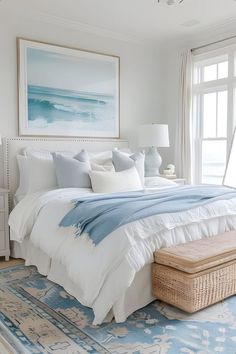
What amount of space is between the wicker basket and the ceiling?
284cm

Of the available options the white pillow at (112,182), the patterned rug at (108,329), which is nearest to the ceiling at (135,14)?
the white pillow at (112,182)

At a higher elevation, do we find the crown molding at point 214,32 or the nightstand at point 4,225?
the crown molding at point 214,32

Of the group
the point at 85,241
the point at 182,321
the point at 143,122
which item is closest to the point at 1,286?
the point at 85,241

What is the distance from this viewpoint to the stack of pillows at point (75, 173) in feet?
11.4

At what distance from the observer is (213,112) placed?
16.2ft

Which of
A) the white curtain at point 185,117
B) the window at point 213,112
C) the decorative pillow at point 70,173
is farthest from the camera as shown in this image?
the white curtain at point 185,117

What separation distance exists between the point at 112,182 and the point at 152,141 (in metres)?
1.45

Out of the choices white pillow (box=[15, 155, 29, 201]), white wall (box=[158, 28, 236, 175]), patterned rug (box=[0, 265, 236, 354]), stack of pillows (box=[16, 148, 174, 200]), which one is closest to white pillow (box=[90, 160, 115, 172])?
stack of pillows (box=[16, 148, 174, 200])

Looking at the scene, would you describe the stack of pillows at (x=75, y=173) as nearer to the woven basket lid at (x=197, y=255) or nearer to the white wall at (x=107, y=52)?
the white wall at (x=107, y=52)

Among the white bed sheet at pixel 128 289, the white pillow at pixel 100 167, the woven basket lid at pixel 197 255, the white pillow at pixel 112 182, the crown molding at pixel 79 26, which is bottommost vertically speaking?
the white bed sheet at pixel 128 289

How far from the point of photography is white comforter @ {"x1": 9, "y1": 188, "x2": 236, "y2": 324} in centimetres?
222

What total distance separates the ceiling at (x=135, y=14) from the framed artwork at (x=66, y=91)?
1.16 feet

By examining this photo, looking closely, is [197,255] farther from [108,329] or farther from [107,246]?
[108,329]

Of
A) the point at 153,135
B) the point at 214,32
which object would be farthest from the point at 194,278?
the point at 214,32
